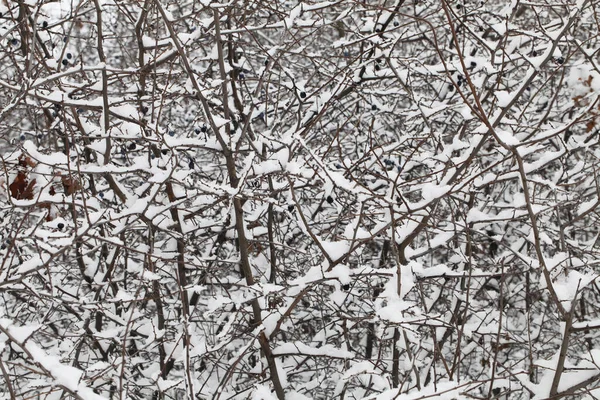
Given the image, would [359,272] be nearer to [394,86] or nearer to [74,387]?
[74,387]

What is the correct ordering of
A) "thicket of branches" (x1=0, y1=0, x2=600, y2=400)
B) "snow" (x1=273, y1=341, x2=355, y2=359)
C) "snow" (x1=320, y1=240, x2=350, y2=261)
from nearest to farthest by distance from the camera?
"thicket of branches" (x1=0, y1=0, x2=600, y2=400) < "snow" (x1=320, y1=240, x2=350, y2=261) < "snow" (x1=273, y1=341, x2=355, y2=359)

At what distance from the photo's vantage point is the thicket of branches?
8.07 ft

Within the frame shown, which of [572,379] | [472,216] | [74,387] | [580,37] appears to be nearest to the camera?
[74,387]

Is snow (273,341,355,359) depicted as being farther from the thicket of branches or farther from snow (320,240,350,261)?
snow (320,240,350,261)

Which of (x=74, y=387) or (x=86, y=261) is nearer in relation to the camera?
(x=74, y=387)

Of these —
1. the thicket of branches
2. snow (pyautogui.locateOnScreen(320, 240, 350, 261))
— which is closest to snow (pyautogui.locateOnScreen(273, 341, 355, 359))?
the thicket of branches

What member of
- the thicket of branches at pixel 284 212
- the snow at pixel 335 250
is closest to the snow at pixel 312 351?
the thicket of branches at pixel 284 212

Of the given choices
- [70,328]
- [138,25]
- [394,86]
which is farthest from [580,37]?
[70,328]

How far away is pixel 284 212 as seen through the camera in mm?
3805

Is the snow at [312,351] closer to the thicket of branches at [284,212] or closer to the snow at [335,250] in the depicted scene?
the thicket of branches at [284,212]

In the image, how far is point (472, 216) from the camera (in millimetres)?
3150

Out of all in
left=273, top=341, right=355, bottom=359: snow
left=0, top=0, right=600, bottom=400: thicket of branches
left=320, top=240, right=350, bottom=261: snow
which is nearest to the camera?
left=0, top=0, right=600, bottom=400: thicket of branches

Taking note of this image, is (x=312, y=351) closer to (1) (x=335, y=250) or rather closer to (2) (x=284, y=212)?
(1) (x=335, y=250)

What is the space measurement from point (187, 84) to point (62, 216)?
101cm
